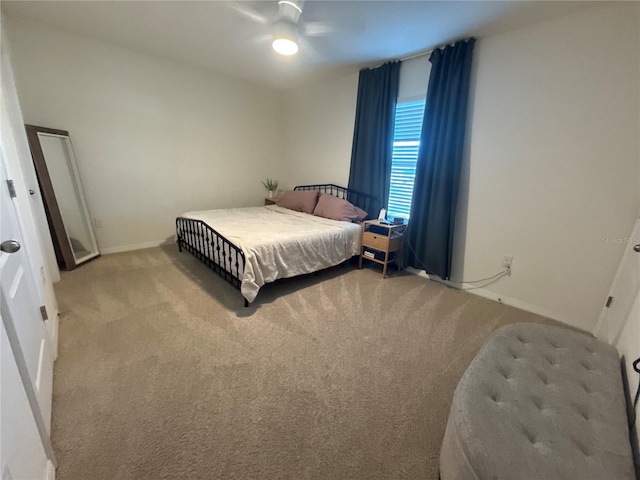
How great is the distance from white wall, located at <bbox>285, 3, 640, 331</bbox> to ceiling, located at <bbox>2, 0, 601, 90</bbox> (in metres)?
0.27

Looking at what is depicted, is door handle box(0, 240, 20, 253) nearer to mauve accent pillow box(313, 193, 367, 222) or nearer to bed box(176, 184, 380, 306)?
bed box(176, 184, 380, 306)

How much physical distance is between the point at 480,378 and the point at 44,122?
175 inches

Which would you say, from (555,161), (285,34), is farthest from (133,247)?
(555,161)

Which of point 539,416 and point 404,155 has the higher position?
point 404,155

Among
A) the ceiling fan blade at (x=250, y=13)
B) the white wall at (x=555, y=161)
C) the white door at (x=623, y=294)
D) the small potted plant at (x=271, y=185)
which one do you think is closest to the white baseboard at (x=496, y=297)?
the white wall at (x=555, y=161)

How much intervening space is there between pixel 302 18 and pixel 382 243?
228 cm

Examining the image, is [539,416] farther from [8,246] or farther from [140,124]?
[140,124]

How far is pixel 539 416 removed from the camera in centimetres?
92

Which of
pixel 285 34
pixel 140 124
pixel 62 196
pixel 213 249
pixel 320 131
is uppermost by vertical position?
pixel 285 34

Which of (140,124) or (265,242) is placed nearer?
(265,242)

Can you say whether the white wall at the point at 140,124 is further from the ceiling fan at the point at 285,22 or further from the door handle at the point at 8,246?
the door handle at the point at 8,246

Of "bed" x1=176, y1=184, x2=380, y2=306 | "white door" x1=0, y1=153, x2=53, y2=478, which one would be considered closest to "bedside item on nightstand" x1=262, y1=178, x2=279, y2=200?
"bed" x1=176, y1=184, x2=380, y2=306

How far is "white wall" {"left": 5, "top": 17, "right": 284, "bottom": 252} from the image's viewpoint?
9.36ft

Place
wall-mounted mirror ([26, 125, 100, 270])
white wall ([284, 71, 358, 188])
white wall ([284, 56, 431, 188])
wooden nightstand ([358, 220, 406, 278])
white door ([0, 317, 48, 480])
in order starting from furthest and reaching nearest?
white wall ([284, 71, 358, 188]) < white wall ([284, 56, 431, 188]) < wooden nightstand ([358, 220, 406, 278]) < wall-mounted mirror ([26, 125, 100, 270]) < white door ([0, 317, 48, 480])
